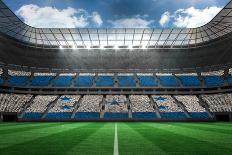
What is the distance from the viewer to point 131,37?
4653 cm

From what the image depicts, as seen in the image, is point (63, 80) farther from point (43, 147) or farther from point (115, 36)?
point (43, 147)

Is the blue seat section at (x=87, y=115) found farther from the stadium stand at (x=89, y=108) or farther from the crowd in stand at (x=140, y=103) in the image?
the crowd in stand at (x=140, y=103)

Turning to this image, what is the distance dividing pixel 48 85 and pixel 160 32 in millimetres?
22059

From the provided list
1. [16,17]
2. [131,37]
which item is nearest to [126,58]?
[131,37]

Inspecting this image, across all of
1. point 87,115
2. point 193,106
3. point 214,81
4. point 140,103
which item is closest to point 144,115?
point 140,103

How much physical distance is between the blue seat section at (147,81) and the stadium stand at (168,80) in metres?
1.41

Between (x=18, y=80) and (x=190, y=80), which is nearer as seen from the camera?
(x=18, y=80)

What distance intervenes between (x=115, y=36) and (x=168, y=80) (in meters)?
13.2

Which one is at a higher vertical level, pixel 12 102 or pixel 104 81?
pixel 104 81

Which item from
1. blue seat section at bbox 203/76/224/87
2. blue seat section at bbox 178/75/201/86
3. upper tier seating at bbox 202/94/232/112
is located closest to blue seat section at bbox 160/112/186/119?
upper tier seating at bbox 202/94/232/112

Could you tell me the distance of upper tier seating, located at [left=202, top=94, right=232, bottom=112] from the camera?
4070cm

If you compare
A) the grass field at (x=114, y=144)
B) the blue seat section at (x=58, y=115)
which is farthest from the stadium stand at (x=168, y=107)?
the grass field at (x=114, y=144)

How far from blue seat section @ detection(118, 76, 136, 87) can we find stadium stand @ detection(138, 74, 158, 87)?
1.43 metres

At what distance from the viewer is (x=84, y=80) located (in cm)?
5088
